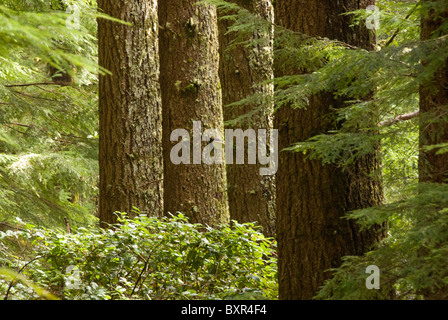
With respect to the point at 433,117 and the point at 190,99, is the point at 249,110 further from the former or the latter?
the point at 433,117

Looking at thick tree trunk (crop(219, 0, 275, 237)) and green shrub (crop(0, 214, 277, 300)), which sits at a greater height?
thick tree trunk (crop(219, 0, 275, 237))

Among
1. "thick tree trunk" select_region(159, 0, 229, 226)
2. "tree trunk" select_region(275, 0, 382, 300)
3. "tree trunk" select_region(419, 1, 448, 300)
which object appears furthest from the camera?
"thick tree trunk" select_region(159, 0, 229, 226)

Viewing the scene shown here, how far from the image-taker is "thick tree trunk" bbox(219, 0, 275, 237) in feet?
22.5

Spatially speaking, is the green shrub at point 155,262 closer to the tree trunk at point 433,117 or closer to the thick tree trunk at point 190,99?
the thick tree trunk at point 190,99

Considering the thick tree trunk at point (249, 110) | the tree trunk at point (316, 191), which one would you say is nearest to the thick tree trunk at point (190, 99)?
the thick tree trunk at point (249, 110)

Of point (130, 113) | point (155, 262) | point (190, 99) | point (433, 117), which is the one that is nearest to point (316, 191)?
point (433, 117)

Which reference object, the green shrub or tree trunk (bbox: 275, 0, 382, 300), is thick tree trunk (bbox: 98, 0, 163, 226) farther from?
tree trunk (bbox: 275, 0, 382, 300)

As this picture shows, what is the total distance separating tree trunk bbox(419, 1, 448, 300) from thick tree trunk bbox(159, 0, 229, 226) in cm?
354

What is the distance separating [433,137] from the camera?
11.2 feet

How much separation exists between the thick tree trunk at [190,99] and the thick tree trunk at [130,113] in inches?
7.2

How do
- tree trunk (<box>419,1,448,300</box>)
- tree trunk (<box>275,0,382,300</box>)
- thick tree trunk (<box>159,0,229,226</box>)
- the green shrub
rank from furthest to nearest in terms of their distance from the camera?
thick tree trunk (<box>159,0,229,226</box>) → the green shrub → tree trunk (<box>275,0,382,300</box>) → tree trunk (<box>419,1,448,300</box>)

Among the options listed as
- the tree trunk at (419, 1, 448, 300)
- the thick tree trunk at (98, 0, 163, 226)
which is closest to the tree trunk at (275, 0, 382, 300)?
the tree trunk at (419, 1, 448, 300)

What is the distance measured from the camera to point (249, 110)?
22.8 feet
